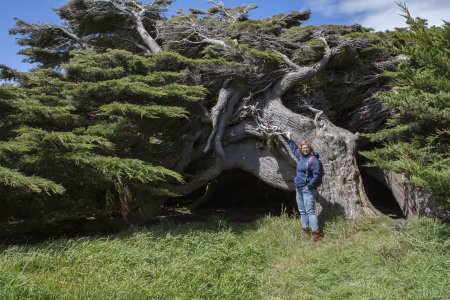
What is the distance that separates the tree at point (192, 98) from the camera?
6.26 metres

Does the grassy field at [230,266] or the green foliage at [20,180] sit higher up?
the green foliage at [20,180]

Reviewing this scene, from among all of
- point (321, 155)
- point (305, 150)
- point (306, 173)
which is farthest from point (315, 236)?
point (321, 155)

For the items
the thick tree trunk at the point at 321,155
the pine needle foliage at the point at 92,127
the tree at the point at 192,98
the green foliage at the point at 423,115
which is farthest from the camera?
the thick tree trunk at the point at 321,155

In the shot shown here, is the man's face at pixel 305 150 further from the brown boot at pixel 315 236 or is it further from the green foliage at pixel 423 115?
the brown boot at pixel 315 236

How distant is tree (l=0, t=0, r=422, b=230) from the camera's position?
20.5 ft

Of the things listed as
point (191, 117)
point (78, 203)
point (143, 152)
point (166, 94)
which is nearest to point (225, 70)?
point (191, 117)

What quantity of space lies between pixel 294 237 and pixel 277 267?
1.49m

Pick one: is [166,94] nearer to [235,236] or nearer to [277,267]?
[235,236]

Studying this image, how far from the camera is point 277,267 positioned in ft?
19.2

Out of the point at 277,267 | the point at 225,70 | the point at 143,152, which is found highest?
the point at 225,70

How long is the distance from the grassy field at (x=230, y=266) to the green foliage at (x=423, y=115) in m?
1.03

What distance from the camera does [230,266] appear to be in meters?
5.72

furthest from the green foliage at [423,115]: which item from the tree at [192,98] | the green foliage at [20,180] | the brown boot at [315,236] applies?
the green foliage at [20,180]

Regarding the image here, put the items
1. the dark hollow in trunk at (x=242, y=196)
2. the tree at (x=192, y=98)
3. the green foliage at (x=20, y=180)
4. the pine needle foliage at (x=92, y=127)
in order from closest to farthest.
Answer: the green foliage at (x=20, y=180) → the pine needle foliage at (x=92, y=127) → the tree at (x=192, y=98) → the dark hollow in trunk at (x=242, y=196)
